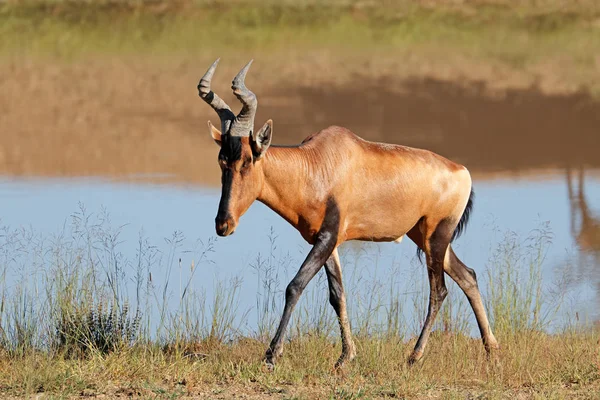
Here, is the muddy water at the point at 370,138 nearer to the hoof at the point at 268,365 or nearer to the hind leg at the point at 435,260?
the hind leg at the point at 435,260

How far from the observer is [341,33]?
3022 centimetres

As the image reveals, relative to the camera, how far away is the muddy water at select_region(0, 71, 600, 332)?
519 inches

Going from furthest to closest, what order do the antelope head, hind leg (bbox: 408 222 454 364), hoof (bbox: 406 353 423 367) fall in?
hind leg (bbox: 408 222 454 364), hoof (bbox: 406 353 423 367), the antelope head

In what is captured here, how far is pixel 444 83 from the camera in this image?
26.0 meters

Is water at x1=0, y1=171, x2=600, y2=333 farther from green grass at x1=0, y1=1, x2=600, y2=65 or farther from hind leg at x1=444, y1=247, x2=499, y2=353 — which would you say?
green grass at x1=0, y1=1, x2=600, y2=65

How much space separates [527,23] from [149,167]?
15704mm

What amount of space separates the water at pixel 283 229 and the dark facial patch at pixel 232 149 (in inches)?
105

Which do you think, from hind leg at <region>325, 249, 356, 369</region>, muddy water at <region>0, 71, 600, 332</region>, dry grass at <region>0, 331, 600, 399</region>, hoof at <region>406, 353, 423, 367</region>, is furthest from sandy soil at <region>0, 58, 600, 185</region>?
hoof at <region>406, 353, 423, 367</region>

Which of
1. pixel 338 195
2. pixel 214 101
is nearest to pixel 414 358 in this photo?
pixel 338 195

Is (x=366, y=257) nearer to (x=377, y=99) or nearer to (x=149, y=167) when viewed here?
(x=149, y=167)

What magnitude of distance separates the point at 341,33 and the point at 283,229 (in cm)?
1583

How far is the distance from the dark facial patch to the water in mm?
2676

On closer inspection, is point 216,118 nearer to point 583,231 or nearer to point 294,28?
point 294,28

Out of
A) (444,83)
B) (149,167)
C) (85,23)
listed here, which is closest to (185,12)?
(85,23)
